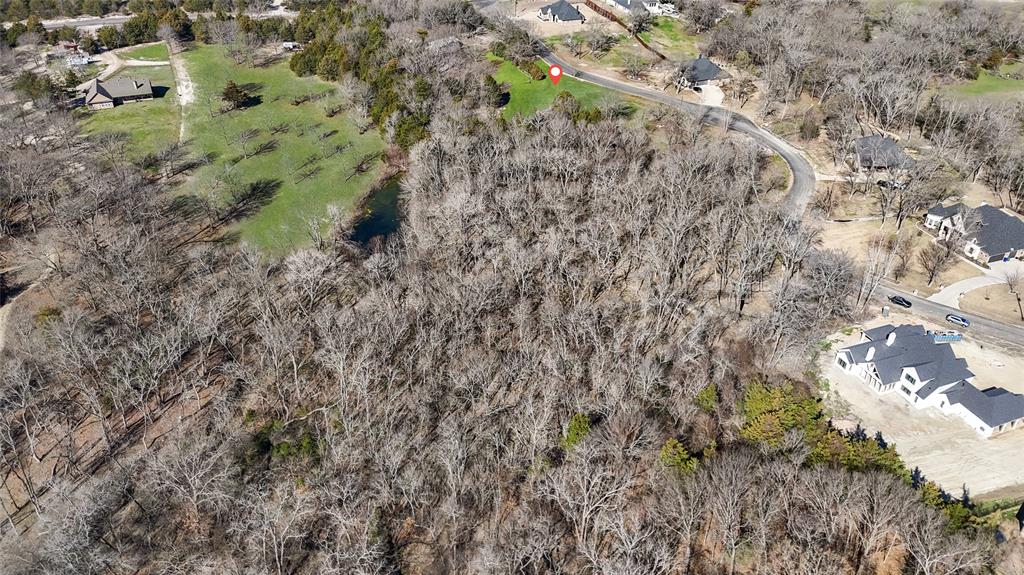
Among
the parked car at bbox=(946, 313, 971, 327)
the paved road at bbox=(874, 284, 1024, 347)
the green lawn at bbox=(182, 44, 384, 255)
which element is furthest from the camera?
the green lawn at bbox=(182, 44, 384, 255)

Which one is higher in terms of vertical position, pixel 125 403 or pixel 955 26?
pixel 955 26

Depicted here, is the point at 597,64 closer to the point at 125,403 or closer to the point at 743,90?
the point at 743,90

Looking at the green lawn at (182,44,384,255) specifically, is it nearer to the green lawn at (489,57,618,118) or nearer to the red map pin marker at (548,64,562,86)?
the green lawn at (489,57,618,118)

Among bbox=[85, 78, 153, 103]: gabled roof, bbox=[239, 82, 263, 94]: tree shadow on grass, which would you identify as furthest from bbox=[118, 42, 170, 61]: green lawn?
bbox=[239, 82, 263, 94]: tree shadow on grass

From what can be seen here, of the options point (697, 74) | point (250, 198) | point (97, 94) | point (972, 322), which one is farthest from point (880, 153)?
point (97, 94)

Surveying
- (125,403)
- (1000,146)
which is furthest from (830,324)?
(125,403)

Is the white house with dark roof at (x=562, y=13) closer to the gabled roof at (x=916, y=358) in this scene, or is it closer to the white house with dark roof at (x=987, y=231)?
the white house with dark roof at (x=987, y=231)

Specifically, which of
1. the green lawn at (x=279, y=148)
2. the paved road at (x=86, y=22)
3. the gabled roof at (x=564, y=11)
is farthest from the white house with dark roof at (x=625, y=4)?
the paved road at (x=86, y=22)
